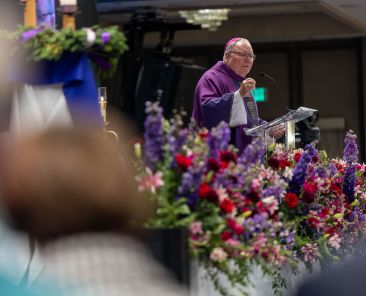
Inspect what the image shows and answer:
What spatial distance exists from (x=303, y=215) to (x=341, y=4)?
1079cm

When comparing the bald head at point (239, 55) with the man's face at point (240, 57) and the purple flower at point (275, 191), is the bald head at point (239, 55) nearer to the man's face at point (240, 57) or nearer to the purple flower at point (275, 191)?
the man's face at point (240, 57)

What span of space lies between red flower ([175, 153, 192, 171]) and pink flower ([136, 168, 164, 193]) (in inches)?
2.8

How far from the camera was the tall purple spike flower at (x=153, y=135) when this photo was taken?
389 cm

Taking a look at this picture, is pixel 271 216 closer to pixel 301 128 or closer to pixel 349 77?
pixel 301 128

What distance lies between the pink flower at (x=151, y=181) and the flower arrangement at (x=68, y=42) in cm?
42

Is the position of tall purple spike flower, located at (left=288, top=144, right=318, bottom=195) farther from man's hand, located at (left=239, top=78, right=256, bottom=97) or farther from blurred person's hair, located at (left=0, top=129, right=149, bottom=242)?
blurred person's hair, located at (left=0, top=129, right=149, bottom=242)

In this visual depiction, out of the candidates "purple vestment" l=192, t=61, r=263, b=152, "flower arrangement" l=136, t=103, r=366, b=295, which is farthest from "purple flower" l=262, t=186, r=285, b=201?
"purple vestment" l=192, t=61, r=263, b=152

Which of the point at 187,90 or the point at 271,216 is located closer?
the point at 271,216

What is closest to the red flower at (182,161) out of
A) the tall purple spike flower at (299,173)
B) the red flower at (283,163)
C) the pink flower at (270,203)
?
the pink flower at (270,203)

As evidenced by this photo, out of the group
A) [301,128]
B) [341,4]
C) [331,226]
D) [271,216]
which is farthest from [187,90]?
[271,216]

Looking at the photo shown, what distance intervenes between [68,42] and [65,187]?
1364mm

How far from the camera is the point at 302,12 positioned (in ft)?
61.8

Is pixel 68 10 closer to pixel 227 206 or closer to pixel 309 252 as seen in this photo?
pixel 227 206

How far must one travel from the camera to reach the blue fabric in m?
3.98
